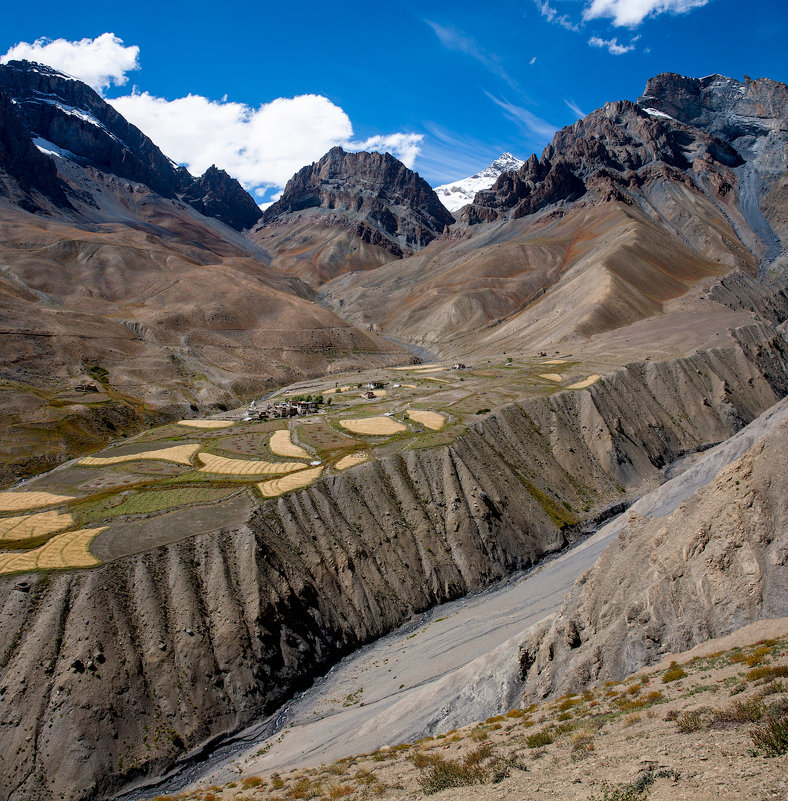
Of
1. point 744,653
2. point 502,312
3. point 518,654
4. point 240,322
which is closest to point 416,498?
point 518,654

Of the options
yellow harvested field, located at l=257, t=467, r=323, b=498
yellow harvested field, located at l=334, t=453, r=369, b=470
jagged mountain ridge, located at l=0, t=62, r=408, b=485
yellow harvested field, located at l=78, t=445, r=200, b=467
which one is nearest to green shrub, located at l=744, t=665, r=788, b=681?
yellow harvested field, located at l=257, t=467, r=323, b=498

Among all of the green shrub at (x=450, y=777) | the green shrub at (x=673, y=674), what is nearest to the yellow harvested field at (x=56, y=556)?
the green shrub at (x=450, y=777)

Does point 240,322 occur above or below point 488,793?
above

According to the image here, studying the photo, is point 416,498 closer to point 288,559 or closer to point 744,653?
point 288,559

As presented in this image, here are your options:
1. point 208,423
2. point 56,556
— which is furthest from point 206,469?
point 208,423

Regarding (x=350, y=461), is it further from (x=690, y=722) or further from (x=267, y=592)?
(x=690, y=722)

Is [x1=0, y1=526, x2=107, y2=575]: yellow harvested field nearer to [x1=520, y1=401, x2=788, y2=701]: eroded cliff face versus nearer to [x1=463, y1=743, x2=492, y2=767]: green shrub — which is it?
[x1=463, y1=743, x2=492, y2=767]: green shrub

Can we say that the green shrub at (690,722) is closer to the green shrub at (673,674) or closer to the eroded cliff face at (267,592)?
the green shrub at (673,674)
